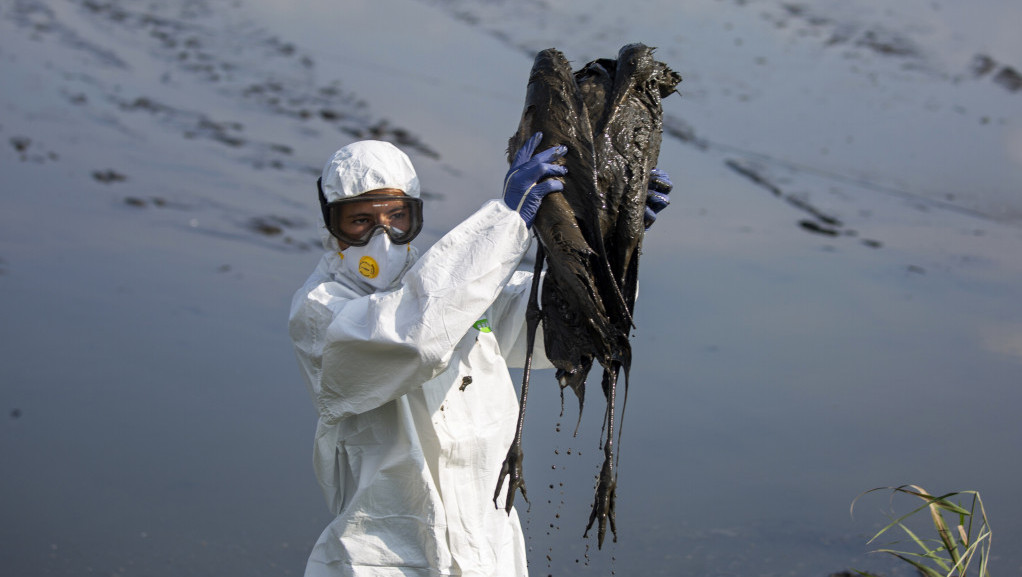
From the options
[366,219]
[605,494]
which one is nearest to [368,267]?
[366,219]

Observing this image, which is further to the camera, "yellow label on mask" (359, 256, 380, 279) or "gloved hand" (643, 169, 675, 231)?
"yellow label on mask" (359, 256, 380, 279)

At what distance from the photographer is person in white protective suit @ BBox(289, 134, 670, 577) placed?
1984 mm

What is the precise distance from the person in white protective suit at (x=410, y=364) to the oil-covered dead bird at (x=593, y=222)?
0.07 metres

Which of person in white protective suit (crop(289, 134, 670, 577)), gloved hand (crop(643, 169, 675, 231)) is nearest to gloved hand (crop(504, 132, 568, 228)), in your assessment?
person in white protective suit (crop(289, 134, 670, 577))

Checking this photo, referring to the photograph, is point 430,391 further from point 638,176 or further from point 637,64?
point 637,64

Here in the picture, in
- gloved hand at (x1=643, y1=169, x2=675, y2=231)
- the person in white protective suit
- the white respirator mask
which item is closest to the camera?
the person in white protective suit

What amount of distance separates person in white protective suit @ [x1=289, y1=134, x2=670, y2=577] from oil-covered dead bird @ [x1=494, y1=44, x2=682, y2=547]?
65mm

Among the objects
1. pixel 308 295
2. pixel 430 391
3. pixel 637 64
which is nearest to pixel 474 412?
pixel 430 391

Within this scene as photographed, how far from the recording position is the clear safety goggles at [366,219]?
2.35 metres

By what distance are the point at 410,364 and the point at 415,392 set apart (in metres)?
0.28

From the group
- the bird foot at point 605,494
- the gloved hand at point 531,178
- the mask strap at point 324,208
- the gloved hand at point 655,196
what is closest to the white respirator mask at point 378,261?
the mask strap at point 324,208

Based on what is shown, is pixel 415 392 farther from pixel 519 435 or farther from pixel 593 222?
pixel 593 222

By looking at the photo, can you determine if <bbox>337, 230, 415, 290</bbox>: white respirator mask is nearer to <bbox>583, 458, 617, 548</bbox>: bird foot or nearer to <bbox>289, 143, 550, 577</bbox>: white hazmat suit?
<bbox>289, 143, 550, 577</bbox>: white hazmat suit

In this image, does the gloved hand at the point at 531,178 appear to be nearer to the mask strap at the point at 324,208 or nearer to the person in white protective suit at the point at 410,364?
the person in white protective suit at the point at 410,364
